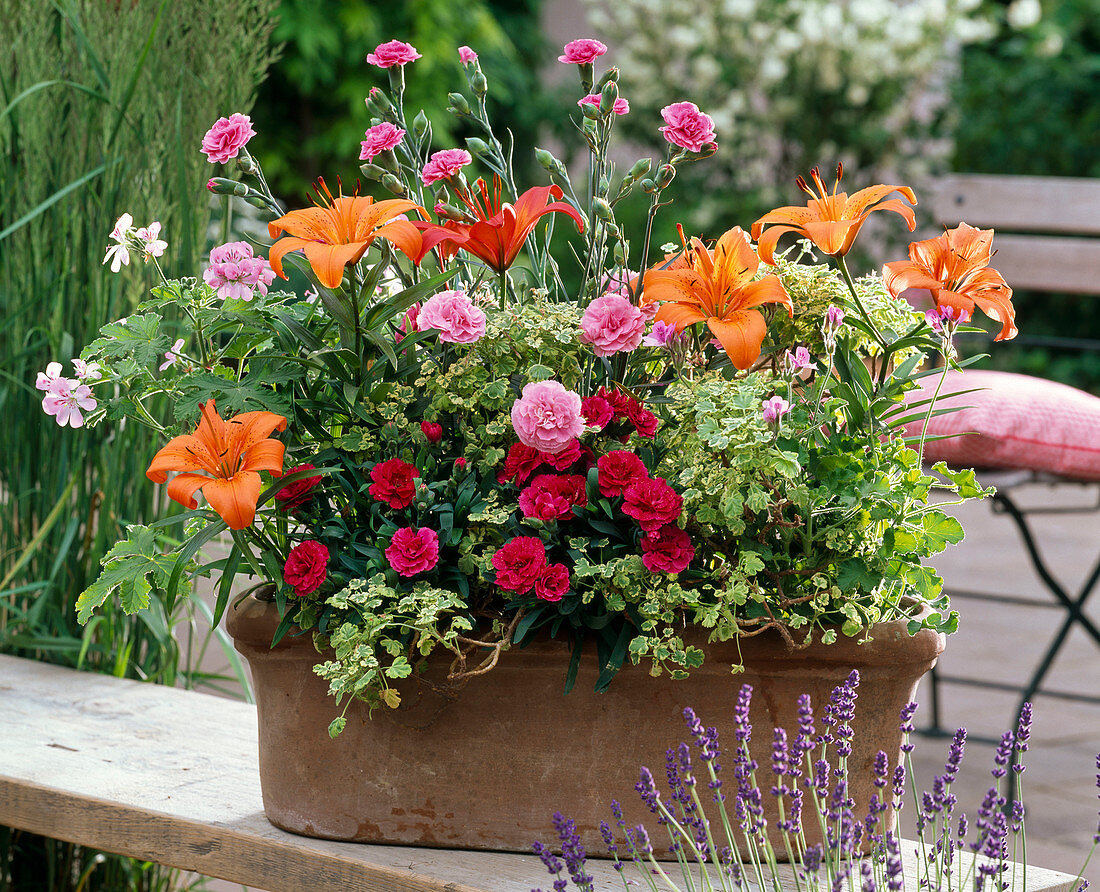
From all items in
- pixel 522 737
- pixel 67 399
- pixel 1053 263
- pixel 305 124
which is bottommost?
pixel 522 737

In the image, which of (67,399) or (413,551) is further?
(67,399)

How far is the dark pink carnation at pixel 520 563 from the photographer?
0.90 meters

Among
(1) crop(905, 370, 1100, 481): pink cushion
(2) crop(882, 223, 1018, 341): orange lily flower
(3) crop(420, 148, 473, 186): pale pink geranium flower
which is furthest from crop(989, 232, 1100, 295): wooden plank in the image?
(3) crop(420, 148, 473, 186): pale pink geranium flower

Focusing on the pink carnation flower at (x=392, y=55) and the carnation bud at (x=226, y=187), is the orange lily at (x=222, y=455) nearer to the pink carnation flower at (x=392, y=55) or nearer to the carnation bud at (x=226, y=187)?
the carnation bud at (x=226, y=187)

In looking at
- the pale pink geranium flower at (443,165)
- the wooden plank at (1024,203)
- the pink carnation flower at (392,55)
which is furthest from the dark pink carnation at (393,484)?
the wooden plank at (1024,203)

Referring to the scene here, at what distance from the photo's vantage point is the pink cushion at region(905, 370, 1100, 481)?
6.07 feet

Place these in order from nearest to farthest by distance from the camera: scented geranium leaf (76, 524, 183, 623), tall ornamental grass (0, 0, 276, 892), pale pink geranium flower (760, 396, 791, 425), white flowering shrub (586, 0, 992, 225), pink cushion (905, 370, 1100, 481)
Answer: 1. pale pink geranium flower (760, 396, 791, 425)
2. scented geranium leaf (76, 524, 183, 623)
3. tall ornamental grass (0, 0, 276, 892)
4. pink cushion (905, 370, 1100, 481)
5. white flowering shrub (586, 0, 992, 225)

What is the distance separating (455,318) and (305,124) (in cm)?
616

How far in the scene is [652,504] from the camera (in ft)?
2.97

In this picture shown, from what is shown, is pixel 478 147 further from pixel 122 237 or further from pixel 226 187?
pixel 122 237

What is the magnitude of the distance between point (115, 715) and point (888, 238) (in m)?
5.23

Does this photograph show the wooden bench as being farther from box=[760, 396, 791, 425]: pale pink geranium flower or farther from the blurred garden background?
box=[760, 396, 791, 425]: pale pink geranium flower

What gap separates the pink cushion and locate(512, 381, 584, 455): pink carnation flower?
41.8 inches

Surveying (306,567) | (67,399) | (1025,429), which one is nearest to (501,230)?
(306,567)
